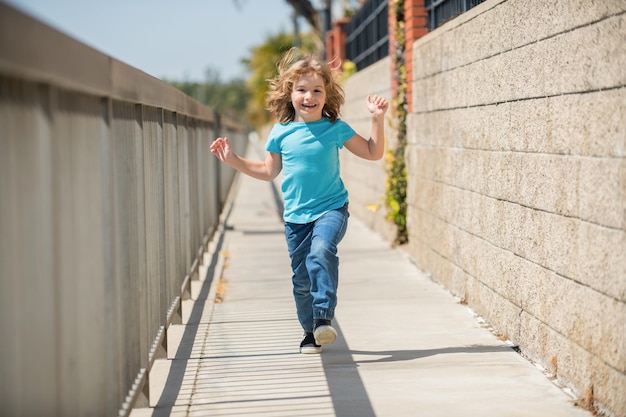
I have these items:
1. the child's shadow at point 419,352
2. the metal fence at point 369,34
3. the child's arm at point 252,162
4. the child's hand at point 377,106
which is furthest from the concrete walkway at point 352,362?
the metal fence at point 369,34

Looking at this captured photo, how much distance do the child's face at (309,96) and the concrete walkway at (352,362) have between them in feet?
4.41

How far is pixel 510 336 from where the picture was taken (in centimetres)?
580

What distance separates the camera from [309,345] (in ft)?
18.4

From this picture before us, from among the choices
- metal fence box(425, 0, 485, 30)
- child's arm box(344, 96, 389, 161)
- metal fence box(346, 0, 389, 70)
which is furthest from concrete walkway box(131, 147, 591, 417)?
metal fence box(346, 0, 389, 70)

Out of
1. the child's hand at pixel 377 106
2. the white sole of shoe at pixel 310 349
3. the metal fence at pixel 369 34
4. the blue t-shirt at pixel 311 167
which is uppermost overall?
the metal fence at pixel 369 34

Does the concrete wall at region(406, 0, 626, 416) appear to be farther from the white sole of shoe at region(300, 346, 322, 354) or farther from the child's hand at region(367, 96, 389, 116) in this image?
the white sole of shoe at region(300, 346, 322, 354)

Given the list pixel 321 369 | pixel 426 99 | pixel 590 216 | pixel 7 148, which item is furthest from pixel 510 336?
pixel 7 148

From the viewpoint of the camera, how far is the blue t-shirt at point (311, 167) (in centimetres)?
550

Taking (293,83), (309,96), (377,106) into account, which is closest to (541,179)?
(377,106)

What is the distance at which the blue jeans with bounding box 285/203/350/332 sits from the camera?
17.4ft

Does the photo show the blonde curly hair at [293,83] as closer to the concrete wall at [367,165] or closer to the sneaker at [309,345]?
the sneaker at [309,345]

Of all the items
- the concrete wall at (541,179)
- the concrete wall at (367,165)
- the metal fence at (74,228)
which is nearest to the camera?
the metal fence at (74,228)

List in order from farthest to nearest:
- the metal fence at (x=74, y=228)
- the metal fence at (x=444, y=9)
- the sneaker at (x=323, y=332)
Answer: the metal fence at (x=444, y=9), the sneaker at (x=323, y=332), the metal fence at (x=74, y=228)

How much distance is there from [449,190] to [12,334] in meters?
5.47
